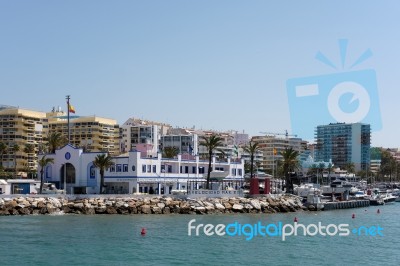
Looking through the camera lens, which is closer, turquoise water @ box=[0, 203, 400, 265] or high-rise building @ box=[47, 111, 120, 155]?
turquoise water @ box=[0, 203, 400, 265]

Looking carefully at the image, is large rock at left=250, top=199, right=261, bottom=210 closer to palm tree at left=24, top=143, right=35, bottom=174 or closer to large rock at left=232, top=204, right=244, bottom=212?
large rock at left=232, top=204, right=244, bottom=212

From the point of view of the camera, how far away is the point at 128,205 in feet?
236

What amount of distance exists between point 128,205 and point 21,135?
90.5 m

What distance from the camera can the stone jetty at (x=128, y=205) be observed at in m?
69.8

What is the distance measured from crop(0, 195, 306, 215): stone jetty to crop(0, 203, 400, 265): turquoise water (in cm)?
1079

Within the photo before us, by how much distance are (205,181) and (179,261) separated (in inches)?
2291

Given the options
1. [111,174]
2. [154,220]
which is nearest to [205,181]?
[111,174]

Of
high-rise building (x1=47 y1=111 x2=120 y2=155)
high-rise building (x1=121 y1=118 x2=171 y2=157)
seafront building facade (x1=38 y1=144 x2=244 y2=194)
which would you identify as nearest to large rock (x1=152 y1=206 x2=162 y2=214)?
seafront building facade (x1=38 y1=144 x2=244 y2=194)

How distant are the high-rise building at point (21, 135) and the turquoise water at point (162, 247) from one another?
305 feet

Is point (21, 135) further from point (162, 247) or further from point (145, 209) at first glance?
point (162, 247)

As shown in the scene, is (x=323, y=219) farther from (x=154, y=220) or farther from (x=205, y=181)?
(x=205, y=181)

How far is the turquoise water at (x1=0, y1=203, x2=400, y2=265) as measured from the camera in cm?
3744

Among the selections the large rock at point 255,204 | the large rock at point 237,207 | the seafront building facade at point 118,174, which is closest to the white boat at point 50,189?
the seafront building facade at point 118,174

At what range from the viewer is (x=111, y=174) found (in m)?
86.8
